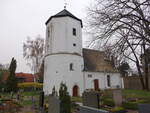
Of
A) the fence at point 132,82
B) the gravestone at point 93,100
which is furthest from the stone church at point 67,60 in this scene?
the gravestone at point 93,100

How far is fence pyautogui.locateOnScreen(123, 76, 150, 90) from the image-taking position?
3041 cm

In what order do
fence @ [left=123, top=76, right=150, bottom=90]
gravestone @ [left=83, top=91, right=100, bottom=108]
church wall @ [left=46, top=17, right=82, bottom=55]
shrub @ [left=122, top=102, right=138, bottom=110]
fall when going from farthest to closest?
fence @ [left=123, top=76, right=150, bottom=90], church wall @ [left=46, top=17, right=82, bottom=55], shrub @ [left=122, top=102, right=138, bottom=110], gravestone @ [left=83, top=91, right=100, bottom=108]

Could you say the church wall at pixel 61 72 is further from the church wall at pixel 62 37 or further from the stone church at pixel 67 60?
the church wall at pixel 62 37

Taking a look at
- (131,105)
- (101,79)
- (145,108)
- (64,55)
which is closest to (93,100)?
(145,108)

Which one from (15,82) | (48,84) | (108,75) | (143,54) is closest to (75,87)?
(48,84)

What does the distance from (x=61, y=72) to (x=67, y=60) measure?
7.09 ft

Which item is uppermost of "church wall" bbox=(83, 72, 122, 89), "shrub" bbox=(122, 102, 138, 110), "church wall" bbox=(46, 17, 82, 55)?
"church wall" bbox=(46, 17, 82, 55)

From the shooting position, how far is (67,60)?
939 inches

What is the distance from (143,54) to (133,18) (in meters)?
2.71

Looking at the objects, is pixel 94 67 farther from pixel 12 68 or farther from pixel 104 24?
pixel 12 68

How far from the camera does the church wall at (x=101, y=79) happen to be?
2608 cm

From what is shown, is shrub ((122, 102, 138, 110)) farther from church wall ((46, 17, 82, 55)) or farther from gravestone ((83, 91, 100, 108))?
church wall ((46, 17, 82, 55))

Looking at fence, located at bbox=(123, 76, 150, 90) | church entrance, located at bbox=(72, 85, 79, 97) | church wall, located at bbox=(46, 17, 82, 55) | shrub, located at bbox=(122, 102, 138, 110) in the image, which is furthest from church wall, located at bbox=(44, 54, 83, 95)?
fence, located at bbox=(123, 76, 150, 90)

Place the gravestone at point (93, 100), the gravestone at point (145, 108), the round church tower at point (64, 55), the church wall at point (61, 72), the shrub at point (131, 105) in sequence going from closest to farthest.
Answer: the gravestone at point (145, 108) → the gravestone at point (93, 100) → the shrub at point (131, 105) → the church wall at point (61, 72) → the round church tower at point (64, 55)
